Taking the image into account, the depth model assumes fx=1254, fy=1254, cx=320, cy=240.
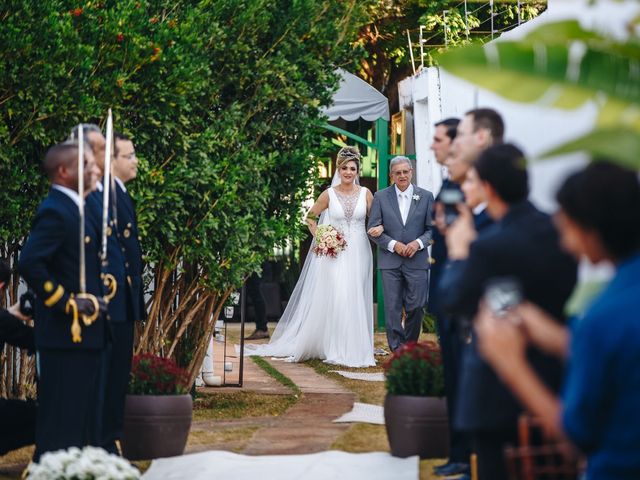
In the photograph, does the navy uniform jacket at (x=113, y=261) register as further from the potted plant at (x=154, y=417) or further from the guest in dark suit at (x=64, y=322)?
the potted plant at (x=154, y=417)

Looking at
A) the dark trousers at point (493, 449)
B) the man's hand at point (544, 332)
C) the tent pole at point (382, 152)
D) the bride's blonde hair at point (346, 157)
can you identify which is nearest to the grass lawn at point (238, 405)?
the bride's blonde hair at point (346, 157)

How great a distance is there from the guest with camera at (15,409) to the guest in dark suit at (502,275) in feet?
11.7

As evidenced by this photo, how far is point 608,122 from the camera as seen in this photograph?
365cm

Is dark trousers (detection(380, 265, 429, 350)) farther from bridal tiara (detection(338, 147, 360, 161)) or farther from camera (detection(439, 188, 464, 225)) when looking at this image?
camera (detection(439, 188, 464, 225))

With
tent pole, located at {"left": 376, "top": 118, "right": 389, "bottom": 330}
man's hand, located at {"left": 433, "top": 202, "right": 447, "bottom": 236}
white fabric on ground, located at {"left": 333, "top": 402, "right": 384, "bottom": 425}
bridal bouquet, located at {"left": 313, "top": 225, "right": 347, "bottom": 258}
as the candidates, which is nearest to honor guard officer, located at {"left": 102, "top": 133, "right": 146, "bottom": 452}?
man's hand, located at {"left": 433, "top": 202, "right": 447, "bottom": 236}

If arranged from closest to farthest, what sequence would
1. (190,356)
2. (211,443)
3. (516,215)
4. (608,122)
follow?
1. (608,122)
2. (516,215)
3. (211,443)
4. (190,356)

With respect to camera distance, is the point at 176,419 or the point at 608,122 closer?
the point at 608,122

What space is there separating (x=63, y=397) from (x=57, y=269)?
0.71 m

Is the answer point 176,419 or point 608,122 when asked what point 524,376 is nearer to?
point 608,122

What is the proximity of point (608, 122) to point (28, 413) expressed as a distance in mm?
4928

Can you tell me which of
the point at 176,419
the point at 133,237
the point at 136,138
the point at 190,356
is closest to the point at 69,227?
the point at 133,237

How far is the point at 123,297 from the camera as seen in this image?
24.9 feet

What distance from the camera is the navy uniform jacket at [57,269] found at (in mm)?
6805

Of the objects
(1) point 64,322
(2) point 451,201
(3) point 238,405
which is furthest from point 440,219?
(3) point 238,405
